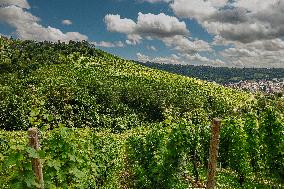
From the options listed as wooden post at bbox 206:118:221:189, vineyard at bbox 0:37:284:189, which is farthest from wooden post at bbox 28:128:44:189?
wooden post at bbox 206:118:221:189

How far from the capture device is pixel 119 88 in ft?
536

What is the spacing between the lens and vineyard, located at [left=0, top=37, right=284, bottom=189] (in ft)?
33.8

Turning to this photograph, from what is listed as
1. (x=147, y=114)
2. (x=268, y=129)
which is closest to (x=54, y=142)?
(x=268, y=129)

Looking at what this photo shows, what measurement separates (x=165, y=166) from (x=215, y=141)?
1739 cm

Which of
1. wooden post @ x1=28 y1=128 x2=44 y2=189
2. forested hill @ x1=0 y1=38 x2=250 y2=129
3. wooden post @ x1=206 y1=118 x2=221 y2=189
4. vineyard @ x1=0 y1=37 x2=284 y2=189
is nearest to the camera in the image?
wooden post @ x1=28 y1=128 x2=44 y2=189

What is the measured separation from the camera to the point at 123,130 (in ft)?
440

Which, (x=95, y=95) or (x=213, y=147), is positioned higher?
(x=213, y=147)

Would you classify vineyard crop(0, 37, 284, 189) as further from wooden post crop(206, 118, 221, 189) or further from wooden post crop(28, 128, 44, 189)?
wooden post crop(206, 118, 221, 189)

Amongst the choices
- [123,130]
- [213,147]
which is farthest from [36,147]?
[123,130]

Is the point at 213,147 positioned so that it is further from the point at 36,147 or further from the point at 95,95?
the point at 95,95

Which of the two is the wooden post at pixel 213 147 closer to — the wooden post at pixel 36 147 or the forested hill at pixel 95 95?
the wooden post at pixel 36 147

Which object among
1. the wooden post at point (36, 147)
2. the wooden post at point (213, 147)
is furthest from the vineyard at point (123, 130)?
the wooden post at point (213, 147)

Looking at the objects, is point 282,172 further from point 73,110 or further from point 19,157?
point 73,110

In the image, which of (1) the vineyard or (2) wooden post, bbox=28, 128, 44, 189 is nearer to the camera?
(2) wooden post, bbox=28, 128, 44, 189
